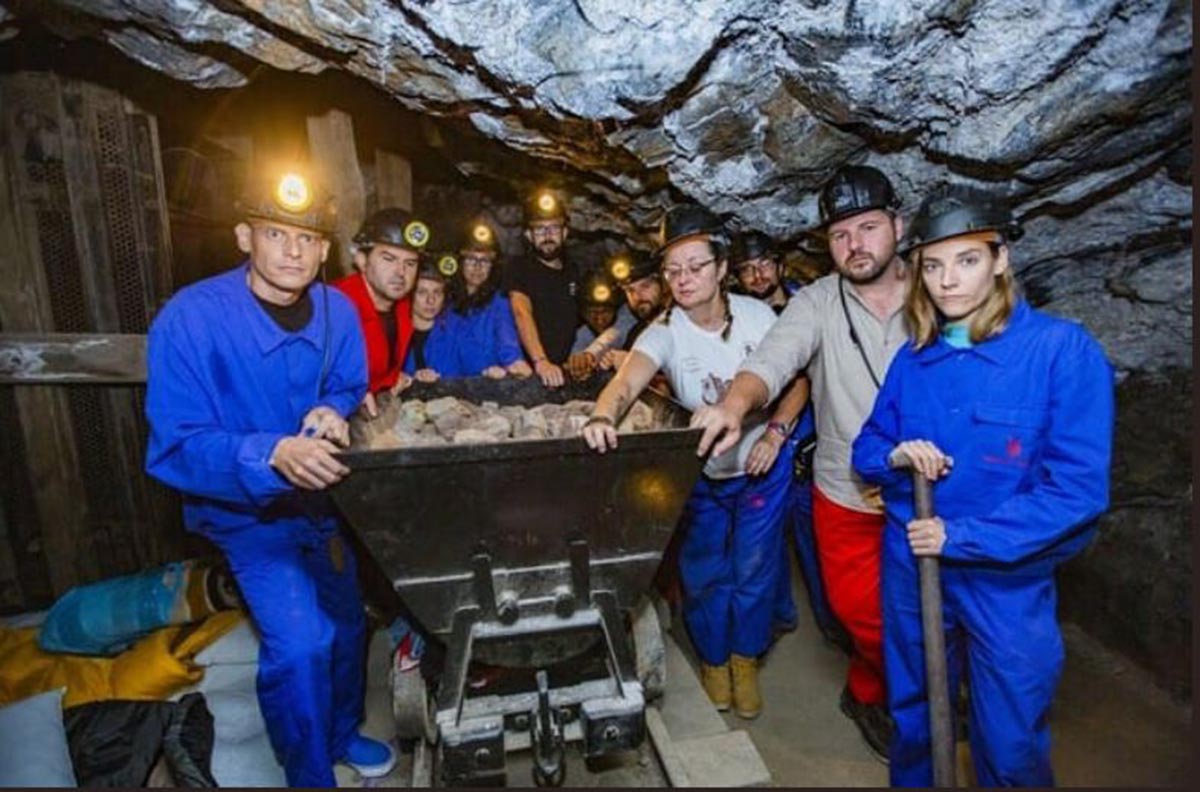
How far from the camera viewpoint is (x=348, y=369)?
299cm

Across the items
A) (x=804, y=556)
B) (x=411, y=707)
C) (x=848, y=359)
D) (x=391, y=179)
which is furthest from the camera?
(x=391, y=179)

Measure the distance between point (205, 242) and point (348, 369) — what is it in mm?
3290

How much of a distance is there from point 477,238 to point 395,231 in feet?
3.58

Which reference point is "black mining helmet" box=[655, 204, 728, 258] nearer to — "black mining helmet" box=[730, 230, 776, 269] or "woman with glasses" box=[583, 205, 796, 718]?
"woman with glasses" box=[583, 205, 796, 718]

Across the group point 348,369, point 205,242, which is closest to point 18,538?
point 205,242

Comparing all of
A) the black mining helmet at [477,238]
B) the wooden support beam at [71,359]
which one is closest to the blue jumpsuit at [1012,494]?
the black mining helmet at [477,238]

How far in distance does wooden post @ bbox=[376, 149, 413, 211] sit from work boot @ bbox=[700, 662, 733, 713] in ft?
14.3

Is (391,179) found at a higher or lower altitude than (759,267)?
higher

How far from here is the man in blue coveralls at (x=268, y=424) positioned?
2.42m

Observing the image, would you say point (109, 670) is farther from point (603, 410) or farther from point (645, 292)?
point (645, 292)

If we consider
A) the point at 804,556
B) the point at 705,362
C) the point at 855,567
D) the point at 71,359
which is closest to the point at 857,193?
the point at 705,362

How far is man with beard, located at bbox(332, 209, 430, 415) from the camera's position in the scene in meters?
3.61

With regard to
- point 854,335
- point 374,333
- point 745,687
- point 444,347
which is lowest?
point 745,687

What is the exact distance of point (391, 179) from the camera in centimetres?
576
